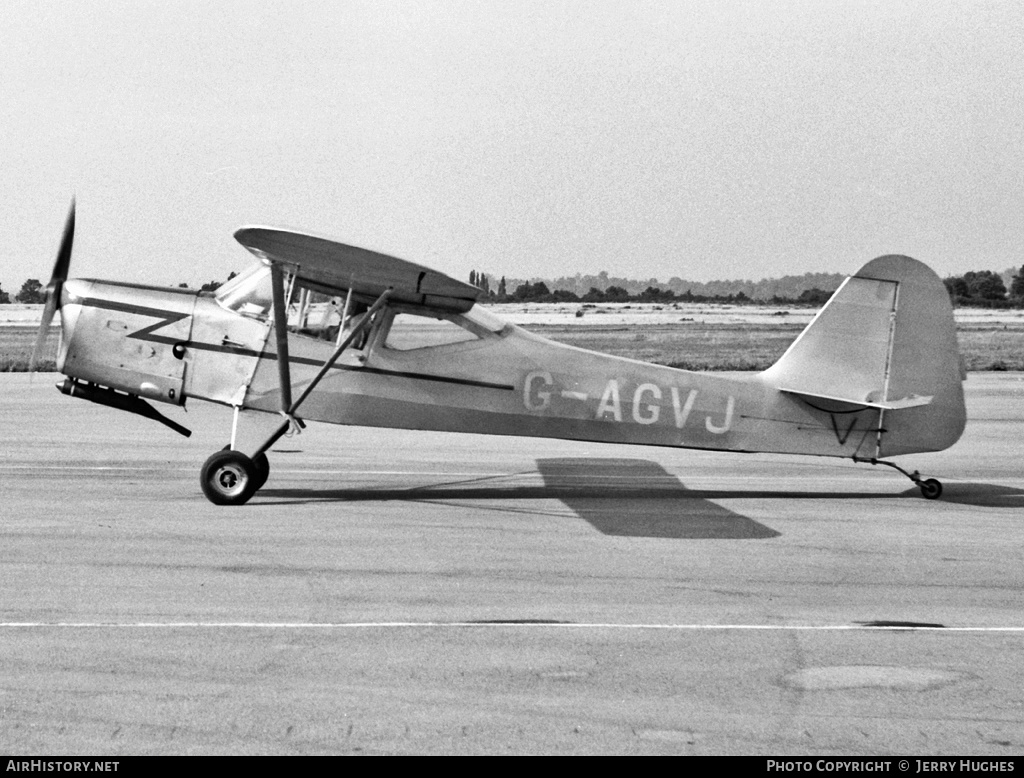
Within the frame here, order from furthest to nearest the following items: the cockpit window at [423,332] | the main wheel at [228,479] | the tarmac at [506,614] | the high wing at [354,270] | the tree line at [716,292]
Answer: the tree line at [716,292] < the cockpit window at [423,332] < the main wheel at [228,479] < the high wing at [354,270] < the tarmac at [506,614]

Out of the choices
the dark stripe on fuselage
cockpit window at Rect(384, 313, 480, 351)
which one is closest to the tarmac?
the dark stripe on fuselage

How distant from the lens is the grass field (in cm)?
3381

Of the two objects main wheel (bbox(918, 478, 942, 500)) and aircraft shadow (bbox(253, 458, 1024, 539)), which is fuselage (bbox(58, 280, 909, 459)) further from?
main wheel (bbox(918, 478, 942, 500))

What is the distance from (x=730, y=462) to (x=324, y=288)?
6.40m

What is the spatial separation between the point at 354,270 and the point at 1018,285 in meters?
119

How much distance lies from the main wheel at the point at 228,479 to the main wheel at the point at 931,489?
686 cm

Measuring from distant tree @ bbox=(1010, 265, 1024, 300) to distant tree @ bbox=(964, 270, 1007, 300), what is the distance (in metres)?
0.87

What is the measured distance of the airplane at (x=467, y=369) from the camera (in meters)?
11.0

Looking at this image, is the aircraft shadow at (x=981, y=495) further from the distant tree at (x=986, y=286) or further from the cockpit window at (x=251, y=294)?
the distant tree at (x=986, y=286)

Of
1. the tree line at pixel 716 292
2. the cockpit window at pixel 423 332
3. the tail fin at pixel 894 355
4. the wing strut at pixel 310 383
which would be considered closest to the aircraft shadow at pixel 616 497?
the wing strut at pixel 310 383

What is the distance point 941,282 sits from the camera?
11391 mm

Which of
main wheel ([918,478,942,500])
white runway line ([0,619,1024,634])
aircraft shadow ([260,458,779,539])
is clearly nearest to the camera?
white runway line ([0,619,1024,634])

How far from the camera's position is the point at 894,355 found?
11266 millimetres
